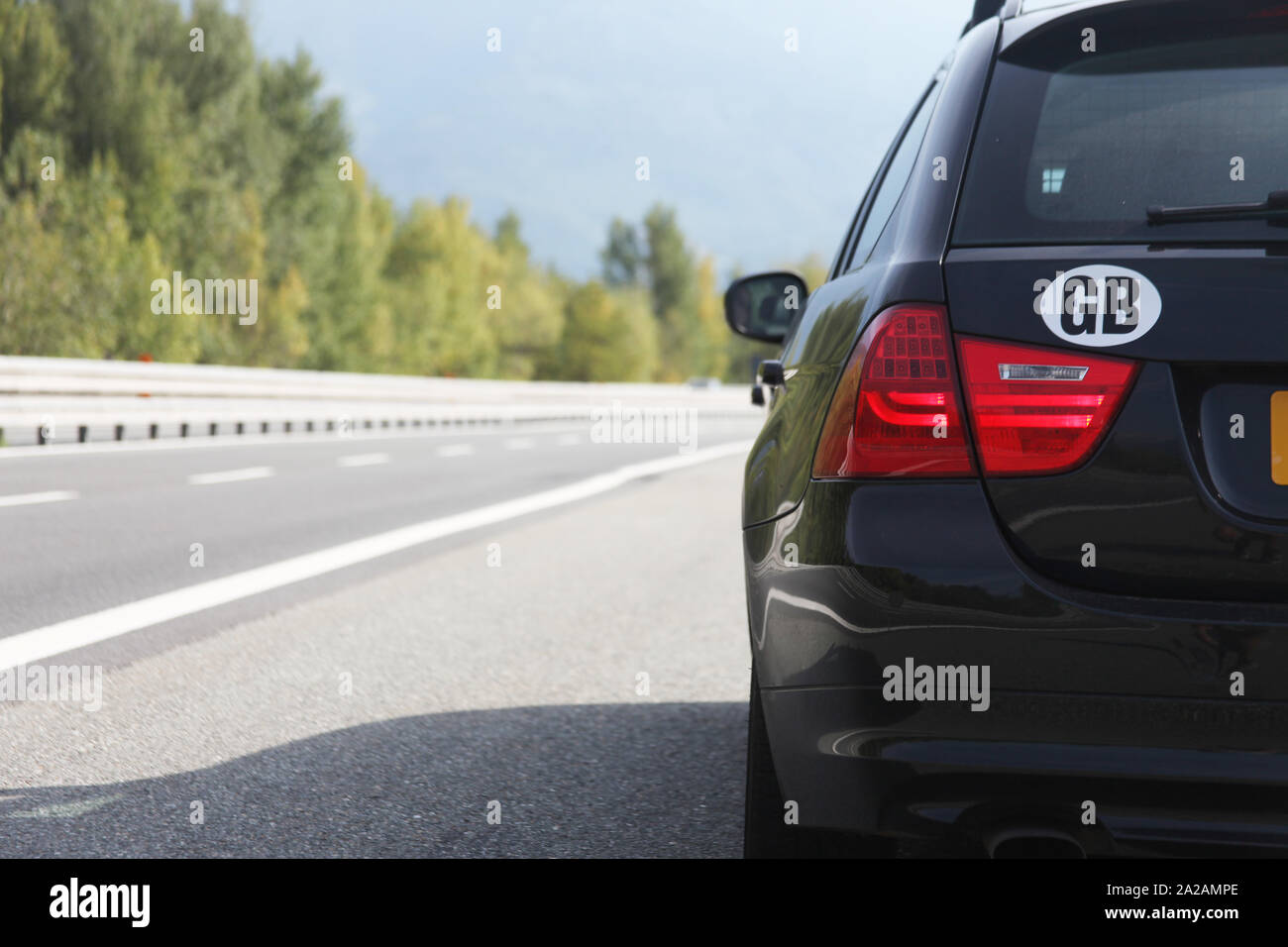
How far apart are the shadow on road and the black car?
116 centimetres

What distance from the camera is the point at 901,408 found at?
2.30 metres

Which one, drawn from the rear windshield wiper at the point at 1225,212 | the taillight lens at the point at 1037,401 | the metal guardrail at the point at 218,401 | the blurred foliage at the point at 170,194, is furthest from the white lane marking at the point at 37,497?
the blurred foliage at the point at 170,194

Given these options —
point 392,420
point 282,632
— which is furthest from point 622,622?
point 392,420

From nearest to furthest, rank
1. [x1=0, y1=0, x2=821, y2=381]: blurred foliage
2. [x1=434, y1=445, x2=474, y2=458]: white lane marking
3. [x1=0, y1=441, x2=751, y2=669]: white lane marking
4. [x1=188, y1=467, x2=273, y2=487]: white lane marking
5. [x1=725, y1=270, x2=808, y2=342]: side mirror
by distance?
1. [x1=725, y1=270, x2=808, y2=342]: side mirror
2. [x1=0, y1=441, x2=751, y2=669]: white lane marking
3. [x1=188, y1=467, x2=273, y2=487]: white lane marking
4. [x1=434, y1=445, x2=474, y2=458]: white lane marking
5. [x1=0, y1=0, x2=821, y2=381]: blurred foliage

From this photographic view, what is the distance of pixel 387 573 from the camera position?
26.1 ft

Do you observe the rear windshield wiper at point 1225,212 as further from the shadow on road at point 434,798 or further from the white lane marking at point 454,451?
the white lane marking at point 454,451

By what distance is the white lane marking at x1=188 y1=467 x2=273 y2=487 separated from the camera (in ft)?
42.8

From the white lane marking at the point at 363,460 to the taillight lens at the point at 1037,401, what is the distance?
14.1 meters

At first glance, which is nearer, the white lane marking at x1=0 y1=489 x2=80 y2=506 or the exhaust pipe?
the exhaust pipe

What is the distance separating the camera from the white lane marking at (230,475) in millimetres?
13047

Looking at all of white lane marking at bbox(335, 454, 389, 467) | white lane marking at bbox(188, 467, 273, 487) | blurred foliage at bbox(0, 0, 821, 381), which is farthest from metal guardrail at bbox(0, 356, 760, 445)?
white lane marking at bbox(188, 467, 273, 487)

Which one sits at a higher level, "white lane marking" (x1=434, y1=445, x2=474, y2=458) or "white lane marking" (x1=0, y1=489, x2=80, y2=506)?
"white lane marking" (x1=0, y1=489, x2=80, y2=506)

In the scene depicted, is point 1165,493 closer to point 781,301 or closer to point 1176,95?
point 1176,95

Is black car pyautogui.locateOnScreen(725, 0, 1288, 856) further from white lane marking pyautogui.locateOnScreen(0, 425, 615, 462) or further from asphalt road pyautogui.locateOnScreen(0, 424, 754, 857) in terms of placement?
white lane marking pyautogui.locateOnScreen(0, 425, 615, 462)
